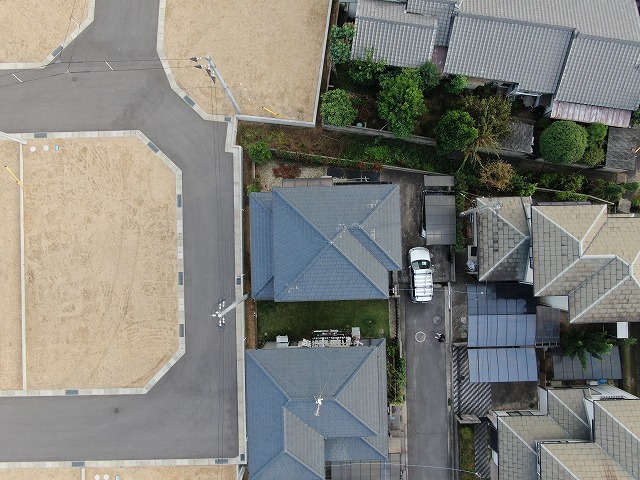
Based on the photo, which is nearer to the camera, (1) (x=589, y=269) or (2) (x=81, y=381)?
(1) (x=589, y=269)

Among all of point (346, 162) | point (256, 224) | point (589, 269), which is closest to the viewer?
point (589, 269)

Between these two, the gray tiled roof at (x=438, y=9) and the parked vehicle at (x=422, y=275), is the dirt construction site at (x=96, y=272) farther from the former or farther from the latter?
the gray tiled roof at (x=438, y=9)

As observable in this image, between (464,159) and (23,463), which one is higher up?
(464,159)

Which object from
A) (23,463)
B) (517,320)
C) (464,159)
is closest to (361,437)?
(517,320)

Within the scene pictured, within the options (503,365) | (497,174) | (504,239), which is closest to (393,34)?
(497,174)

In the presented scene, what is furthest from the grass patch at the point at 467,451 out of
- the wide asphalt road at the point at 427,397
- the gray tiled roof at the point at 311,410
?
the gray tiled roof at the point at 311,410

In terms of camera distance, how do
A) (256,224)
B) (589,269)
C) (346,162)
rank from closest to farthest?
(589,269) < (256,224) < (346,162)

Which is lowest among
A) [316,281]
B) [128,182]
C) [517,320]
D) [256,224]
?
[517,320]

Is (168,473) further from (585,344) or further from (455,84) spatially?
(455,84)

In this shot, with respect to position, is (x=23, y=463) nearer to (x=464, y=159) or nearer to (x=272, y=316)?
(x=272, y=316)
